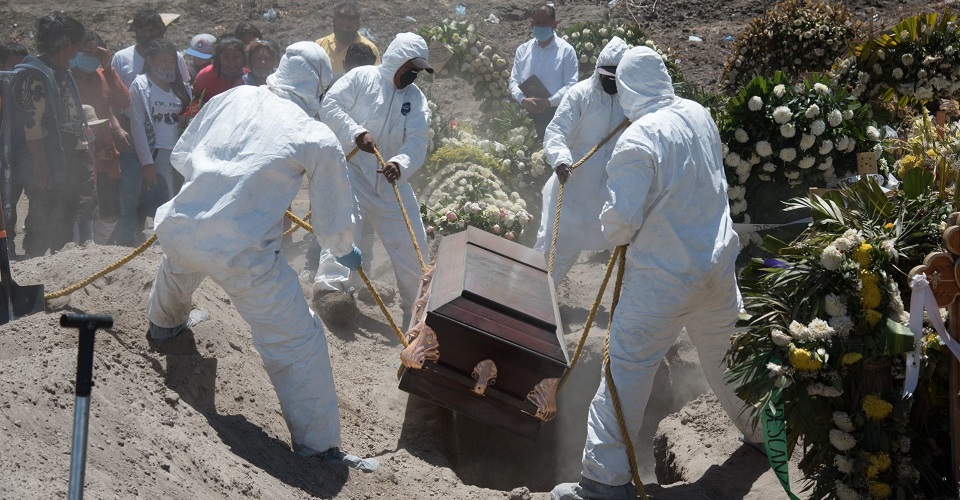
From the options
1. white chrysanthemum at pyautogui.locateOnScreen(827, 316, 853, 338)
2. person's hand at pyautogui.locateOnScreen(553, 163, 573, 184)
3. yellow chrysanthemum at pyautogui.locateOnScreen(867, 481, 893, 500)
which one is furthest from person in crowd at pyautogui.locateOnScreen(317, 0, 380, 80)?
yellow chrysanthemum at pyautogui.locateOnScreen(867, 481, 893, 500)

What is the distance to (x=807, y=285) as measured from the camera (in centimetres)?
432

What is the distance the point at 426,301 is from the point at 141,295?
6.27ft

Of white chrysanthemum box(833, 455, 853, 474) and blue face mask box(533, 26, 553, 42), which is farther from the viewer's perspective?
blue face mask box(533, 26, 553, 42)

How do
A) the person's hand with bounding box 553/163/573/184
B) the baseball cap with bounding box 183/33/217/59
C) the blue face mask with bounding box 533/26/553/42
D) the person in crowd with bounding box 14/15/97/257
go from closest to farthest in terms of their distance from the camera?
the person's hand with bounding box 553/163/573/184, the person in crowd with bounding box 14/15/97/257, the blue face mask with bounding box 533/26/553/42, the baseball cap with bounding box 183/33/217/59

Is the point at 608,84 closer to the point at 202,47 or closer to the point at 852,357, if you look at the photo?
the point at 852,357

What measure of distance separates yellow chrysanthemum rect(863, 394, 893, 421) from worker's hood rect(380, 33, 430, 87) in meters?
4.38

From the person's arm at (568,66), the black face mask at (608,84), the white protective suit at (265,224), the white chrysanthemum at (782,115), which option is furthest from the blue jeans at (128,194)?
the white chrysanthemum at (782,115)

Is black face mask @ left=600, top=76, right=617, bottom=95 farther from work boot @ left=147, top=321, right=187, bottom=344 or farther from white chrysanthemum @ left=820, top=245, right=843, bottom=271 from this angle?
work boot @ left=147, top=321, right=187, bottom=344

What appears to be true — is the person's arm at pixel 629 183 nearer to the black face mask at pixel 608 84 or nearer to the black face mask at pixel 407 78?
the black face mask at pixel 608 84

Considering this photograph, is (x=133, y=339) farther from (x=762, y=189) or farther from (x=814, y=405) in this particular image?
(x=762, y=189)

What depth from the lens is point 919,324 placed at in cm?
395

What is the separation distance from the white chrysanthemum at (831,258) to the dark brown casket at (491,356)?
1482 mm

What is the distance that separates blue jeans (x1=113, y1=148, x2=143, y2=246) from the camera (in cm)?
907

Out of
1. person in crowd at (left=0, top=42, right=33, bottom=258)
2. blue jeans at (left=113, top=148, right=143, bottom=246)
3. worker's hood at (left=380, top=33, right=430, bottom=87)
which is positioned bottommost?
blue jeans at (left=113, top=148, right=143, bottom=246)
